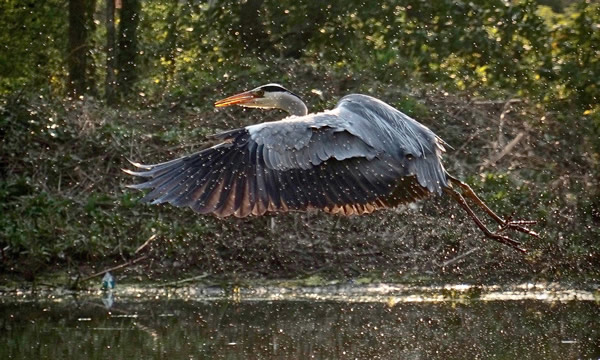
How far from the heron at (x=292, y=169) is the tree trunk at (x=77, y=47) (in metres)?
7.60

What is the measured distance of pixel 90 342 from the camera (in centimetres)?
763

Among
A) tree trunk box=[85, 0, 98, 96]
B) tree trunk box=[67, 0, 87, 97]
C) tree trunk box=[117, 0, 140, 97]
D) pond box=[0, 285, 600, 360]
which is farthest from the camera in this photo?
tree trunk box=[117, 0, 140, 97]

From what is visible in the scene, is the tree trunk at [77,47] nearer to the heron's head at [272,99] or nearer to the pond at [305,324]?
the pond at [305,324]

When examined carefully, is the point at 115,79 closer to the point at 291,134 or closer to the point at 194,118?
the point at 194,118

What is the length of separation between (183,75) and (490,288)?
5372mm

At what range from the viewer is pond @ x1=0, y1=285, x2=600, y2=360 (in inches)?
289

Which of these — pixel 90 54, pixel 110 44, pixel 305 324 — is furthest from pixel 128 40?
pixel 305 324

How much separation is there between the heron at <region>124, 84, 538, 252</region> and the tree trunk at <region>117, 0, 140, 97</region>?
7658 millimetres

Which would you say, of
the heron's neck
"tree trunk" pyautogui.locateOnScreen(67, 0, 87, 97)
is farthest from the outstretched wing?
"tree trunk" pyautogui.locateOnScreen(67, 0, 87, 97)

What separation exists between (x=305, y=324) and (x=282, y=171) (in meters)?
1.98

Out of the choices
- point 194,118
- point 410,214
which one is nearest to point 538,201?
point 410,214

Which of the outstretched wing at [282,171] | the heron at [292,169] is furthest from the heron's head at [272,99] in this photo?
the outstretched wing at [282,171]

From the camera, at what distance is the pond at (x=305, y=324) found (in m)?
7.34

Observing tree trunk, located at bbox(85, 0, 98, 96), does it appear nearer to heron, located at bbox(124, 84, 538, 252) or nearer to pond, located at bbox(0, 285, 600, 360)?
pond, located at bbox(0, 285, 600, 360)
